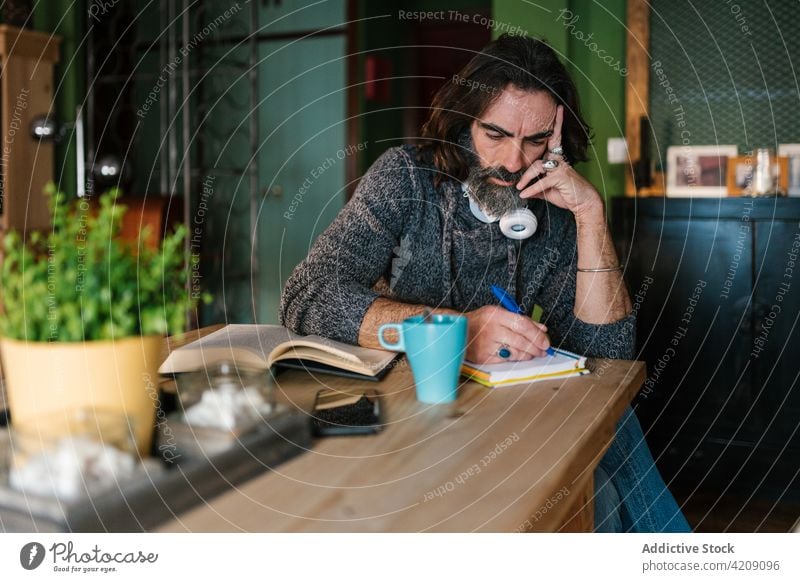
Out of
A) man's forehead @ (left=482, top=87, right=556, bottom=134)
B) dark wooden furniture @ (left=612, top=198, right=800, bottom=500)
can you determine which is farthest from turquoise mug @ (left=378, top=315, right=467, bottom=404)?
dark wooden furniture @ (left=612, top=198, right=800, bottom=500)

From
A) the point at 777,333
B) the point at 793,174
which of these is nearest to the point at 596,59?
the point at 793,174

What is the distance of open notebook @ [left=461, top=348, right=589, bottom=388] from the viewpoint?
868 millimetres

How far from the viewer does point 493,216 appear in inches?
53.8

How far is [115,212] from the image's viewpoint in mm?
539

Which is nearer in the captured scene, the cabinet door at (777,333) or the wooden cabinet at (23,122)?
the cabinet door at (777,333)

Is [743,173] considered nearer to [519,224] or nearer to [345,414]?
[519,224]

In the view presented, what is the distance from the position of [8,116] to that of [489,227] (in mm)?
2325

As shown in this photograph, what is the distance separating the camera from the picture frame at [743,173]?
225 centimetres

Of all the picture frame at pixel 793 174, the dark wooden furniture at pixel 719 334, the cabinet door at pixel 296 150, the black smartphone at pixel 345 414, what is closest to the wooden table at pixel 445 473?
the black smartphone at pixel 345 414

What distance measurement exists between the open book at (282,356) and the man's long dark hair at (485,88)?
1.71 ft

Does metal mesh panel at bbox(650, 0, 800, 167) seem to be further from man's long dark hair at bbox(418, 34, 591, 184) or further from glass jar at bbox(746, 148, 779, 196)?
man's long dark hair at bbox(418, 34, 591, 184)

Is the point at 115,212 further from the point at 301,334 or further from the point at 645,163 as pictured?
the point at 645,163

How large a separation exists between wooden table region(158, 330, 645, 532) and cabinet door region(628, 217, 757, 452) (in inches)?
58.7

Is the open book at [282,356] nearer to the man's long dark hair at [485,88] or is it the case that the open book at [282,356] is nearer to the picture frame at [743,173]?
the man's long dark hair at [485,88]
